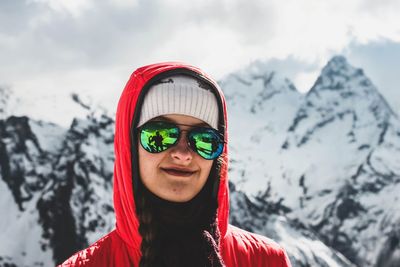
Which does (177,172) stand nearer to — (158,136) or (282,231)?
(158,136)

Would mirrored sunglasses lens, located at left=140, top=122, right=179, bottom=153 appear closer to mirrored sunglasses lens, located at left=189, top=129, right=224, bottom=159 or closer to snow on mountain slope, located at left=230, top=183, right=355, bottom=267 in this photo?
mirrored sunglasses lens, located at left=189, top=129, right=224, bottom=159

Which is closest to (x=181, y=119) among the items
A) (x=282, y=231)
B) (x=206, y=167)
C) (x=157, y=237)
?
(x=206, y=167)

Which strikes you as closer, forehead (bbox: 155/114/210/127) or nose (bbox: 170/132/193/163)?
nose (bbox: 170/132/193/163)

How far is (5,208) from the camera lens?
138m

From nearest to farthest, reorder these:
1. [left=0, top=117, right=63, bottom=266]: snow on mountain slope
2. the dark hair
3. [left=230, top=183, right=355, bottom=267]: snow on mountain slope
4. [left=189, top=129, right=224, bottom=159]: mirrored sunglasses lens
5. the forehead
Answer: the dark hair < [left=189, top=129, right=224, bottom=159]: mirrored sunglasses lens < the forehead < [left=0, top=117, right=63, bottom=266]: snow on mountain slope < [left=230, top=183, right=355, bottom=267]: snow on mountain slope

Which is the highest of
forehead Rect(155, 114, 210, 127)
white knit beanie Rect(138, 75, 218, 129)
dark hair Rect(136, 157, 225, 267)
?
white knit beanie Rect(138, 75, 218, 129)

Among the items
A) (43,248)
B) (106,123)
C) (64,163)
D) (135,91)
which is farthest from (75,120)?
(135,91)

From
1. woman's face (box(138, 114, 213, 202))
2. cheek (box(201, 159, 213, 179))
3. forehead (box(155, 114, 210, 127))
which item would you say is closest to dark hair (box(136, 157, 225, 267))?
woman's face (box(138, 114, 213, 202))

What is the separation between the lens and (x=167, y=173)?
3570mm

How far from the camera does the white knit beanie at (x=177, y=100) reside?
3709 mm

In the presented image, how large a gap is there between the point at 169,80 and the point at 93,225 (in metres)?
136

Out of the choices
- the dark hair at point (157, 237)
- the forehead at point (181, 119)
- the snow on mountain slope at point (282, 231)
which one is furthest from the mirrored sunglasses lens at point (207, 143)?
the snow on mountain slope at point (282, 231)

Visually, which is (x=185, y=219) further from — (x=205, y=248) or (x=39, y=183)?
(x=39, y=183)

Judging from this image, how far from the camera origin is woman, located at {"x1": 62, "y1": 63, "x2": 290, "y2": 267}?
358 centimetres
